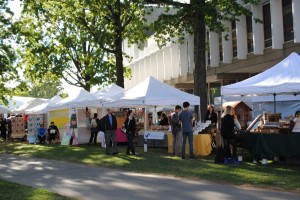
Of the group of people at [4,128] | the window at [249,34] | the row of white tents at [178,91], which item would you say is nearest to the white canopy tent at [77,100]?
the row of white tents at [178,91]

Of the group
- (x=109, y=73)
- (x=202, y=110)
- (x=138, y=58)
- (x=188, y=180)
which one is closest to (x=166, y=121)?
(x=202, y=110)

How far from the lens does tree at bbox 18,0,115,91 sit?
35.4m

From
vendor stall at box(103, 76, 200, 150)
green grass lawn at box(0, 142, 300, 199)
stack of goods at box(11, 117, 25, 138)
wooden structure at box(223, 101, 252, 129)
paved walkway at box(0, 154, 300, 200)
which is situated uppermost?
vendor stall at box(103, 76, 200, 150)

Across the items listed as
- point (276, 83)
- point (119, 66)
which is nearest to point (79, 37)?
point (119, 66)

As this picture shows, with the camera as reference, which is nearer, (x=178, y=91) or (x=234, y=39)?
(x=178, y=91)

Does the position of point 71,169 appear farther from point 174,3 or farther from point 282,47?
point 282,47

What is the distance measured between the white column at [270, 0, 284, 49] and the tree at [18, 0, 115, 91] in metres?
13.3

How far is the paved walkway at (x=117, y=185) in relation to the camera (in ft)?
27.4

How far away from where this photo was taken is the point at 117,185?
9.75 metres

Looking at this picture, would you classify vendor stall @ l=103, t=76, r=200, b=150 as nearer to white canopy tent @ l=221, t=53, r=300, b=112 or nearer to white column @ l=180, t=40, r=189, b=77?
white canopy tent @ l=221, t=53, r=300, b=112

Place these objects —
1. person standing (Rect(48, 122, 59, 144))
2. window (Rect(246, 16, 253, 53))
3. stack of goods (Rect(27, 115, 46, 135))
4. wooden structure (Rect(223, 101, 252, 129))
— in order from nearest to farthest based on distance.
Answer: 1. wooden structure (Rect(223, 101, 252, 129))
2. person standing (Rect(48, 122, 59, 144))
3. stack of goods (Rect(27, 115, 46, 135))
4. window (Rect(246, 16, 253, 53))

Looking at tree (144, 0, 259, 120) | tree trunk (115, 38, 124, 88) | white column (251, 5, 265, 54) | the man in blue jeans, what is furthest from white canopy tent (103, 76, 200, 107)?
white column (251, 5, 265, 54)

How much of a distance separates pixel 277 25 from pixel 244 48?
16.1 ft

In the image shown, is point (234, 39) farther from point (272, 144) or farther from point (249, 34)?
point (272, 144)
